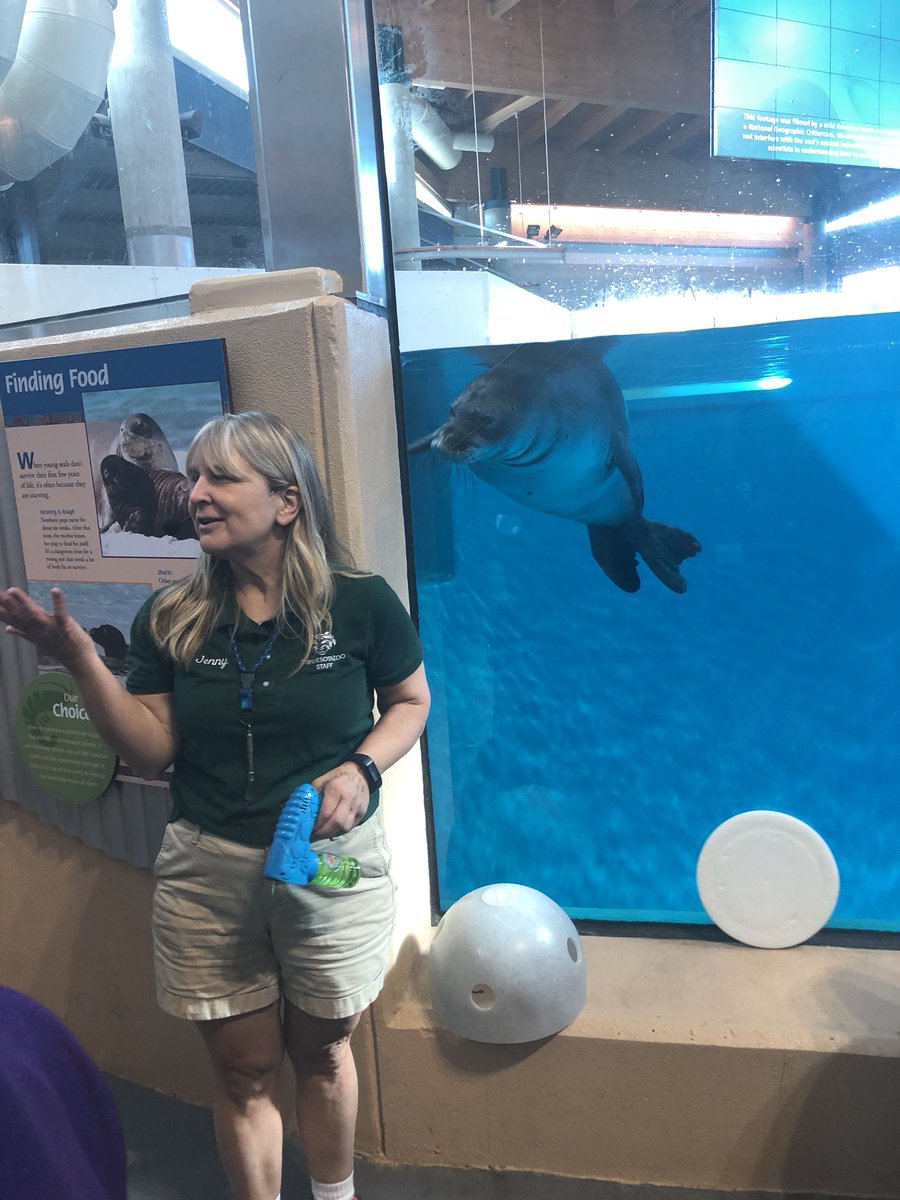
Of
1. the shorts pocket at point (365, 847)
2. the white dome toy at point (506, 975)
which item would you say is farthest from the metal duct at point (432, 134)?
the white dome toy at point (506, 975)

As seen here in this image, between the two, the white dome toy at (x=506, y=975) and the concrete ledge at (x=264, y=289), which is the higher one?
the concrete ledge at (x=264, y=289)

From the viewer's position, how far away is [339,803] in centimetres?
132

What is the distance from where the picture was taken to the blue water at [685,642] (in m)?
2.40

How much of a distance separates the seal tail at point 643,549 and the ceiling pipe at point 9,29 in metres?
2.15

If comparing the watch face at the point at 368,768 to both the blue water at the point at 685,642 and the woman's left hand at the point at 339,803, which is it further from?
the blue water at the point at 685,642

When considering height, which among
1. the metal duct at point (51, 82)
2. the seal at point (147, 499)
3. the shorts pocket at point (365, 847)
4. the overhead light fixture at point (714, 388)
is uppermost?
the metal duct at point (51, 82)

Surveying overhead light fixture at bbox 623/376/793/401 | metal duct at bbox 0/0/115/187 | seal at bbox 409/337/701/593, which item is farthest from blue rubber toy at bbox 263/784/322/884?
metal duct at bbox 0/0/115/187

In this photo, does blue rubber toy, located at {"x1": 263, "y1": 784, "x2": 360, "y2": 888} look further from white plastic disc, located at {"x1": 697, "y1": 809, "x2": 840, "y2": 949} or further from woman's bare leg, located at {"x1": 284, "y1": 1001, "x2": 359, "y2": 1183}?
white plastic disc, located at {"x1": 697, "y1": 809, "x2": 840, "y2": 949}

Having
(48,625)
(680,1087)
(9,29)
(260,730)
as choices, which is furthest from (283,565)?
(9,29)

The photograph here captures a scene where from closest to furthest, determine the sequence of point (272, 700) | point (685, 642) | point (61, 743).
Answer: point (272, 700), point (61, 743), point (685, 642)

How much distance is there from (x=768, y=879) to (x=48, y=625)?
1899mm

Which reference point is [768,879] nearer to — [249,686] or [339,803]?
[339,803]

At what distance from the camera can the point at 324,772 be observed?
1425 mm

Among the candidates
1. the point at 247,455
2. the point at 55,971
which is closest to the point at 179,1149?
the point at 55,971
